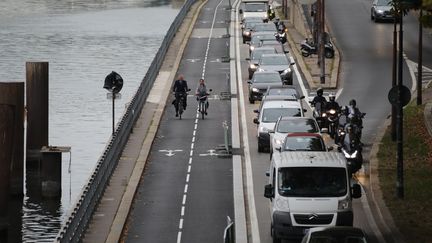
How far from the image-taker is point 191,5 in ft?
383

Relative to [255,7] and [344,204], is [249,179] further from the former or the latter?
[255,7]

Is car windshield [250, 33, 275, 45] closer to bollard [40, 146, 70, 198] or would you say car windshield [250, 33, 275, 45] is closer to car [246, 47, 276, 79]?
car [246, 47, 276, 79]

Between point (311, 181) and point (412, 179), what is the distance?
8.45 m

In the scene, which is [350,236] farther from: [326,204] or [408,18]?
[408,18]

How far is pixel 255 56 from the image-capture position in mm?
66188

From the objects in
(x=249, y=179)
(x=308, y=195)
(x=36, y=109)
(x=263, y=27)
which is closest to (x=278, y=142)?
(x=249, y=179)

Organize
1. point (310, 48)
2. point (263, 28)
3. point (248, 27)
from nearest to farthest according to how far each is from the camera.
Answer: point (310, 48)
point (263, 28)
point (248, 27)

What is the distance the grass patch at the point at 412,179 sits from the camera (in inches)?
1160

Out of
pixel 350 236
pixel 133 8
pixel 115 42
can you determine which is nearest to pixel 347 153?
pixel 350 236

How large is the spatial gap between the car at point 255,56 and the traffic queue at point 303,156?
103 centimetres

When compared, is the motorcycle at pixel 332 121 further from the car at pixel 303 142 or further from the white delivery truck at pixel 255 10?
the white delivery truck at pixel 255 10

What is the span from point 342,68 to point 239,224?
36244mm

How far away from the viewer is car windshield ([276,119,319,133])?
39.4 meters

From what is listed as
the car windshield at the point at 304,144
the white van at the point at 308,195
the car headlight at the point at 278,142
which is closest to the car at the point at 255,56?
the car headlight at the point at 278,142
